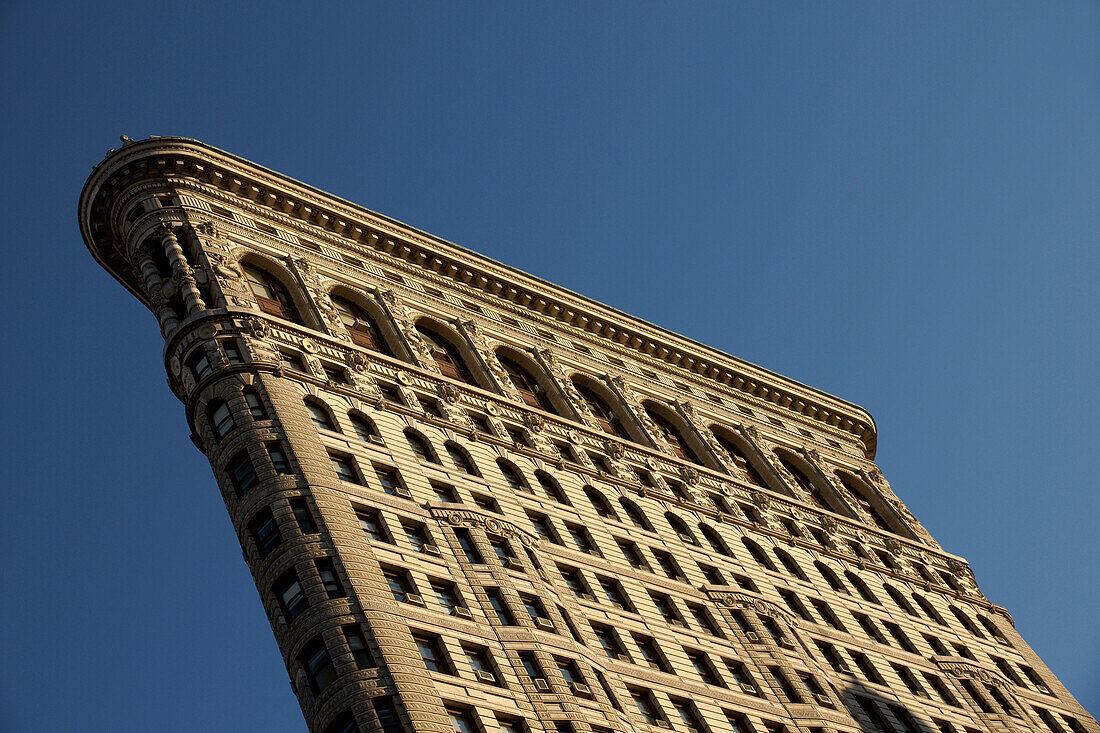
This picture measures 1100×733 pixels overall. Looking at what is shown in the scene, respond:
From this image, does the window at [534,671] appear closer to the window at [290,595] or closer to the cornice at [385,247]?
the window at [290,595]

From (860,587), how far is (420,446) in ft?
88.6

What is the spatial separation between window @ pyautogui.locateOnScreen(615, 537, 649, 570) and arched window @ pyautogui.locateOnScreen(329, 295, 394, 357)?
1469 centimetres

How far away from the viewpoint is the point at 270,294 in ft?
230

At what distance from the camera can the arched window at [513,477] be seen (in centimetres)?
Answer: 6456

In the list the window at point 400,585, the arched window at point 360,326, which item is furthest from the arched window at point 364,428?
the window at point 400,585

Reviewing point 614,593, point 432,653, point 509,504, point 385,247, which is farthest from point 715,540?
point 432,653

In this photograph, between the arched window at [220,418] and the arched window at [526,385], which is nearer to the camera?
the arched window at [220,418]

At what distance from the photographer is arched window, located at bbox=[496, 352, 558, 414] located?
251 feet

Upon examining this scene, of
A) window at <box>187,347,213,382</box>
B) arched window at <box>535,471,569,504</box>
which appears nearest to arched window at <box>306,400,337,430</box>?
window at <box>187,347,213,382</box>

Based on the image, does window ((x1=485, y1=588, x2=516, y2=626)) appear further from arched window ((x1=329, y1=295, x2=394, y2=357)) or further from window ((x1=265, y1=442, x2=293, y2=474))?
arched window ((x1=329, y1=295, x2=394, y2=357))

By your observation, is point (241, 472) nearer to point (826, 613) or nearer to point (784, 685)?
point (784, 685)

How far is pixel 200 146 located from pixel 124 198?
466 centimetres

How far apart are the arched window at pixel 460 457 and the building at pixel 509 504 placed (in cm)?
10

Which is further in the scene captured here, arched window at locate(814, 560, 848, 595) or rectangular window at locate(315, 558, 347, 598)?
arched window at locate(814, 560, 848, 595)
